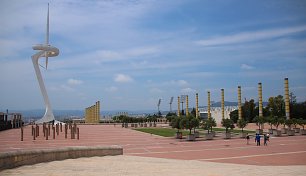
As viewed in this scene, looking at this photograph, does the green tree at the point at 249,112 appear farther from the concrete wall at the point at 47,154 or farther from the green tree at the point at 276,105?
the concrete wall at the point at 47,154

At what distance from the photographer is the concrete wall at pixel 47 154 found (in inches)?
482

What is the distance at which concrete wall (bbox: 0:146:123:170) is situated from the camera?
12.2 m

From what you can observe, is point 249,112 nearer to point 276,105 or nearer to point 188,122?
point 276,105

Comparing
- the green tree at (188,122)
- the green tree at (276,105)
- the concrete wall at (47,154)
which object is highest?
the green tree at (276,105)

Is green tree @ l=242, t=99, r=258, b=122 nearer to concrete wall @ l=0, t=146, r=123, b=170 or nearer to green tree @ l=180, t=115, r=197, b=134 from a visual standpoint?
green tree @ l=180, t=115, r=197, b=134

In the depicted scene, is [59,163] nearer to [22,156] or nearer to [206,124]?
[22,156]

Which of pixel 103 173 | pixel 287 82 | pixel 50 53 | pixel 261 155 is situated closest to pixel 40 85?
pixel 50 53

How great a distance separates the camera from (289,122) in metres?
46.2

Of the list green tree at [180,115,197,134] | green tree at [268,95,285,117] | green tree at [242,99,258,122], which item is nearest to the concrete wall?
green tree at [180,115,197,134]

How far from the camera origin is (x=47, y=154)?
1471 centimetres

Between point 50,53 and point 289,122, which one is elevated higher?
point 50,53

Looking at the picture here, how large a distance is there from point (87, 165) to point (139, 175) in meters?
2.99

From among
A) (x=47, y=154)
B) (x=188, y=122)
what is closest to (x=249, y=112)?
(x=188, y=122)

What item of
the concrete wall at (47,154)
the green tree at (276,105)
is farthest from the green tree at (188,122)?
the green tree at (276,105)
